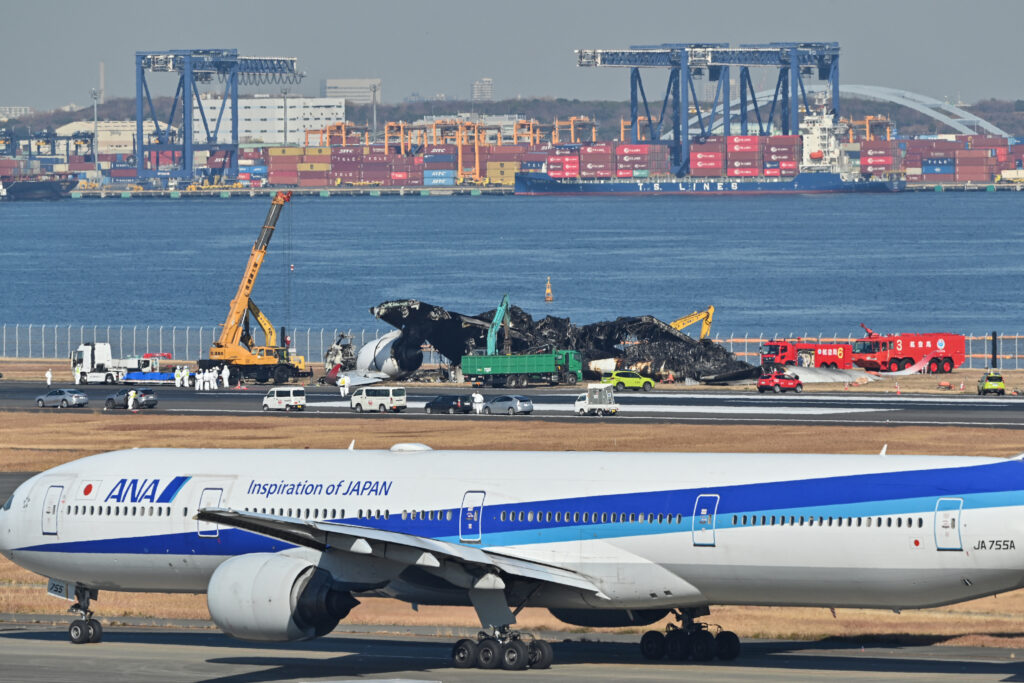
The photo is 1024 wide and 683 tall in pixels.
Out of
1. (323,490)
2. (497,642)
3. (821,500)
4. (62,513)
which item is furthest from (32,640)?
(821,500)

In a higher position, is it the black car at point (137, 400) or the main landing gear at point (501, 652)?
the main landing gear at point (501, 652)

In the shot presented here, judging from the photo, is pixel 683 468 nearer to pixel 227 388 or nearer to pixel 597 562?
pixel 597 562

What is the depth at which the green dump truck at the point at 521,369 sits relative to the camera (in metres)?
127

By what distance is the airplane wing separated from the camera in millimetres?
31641

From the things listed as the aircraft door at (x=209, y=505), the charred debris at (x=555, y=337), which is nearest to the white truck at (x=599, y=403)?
the charred debris at (x=555, y=337)

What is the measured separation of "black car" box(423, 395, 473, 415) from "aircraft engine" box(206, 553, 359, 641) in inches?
2825

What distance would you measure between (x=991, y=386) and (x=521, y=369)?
35066 millimetres

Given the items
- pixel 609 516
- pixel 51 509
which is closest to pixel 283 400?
pixel 51 509

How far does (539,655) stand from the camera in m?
34.3

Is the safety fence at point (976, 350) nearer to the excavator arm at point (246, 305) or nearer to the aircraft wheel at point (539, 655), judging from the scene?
the excavator arm at point (246, 305)

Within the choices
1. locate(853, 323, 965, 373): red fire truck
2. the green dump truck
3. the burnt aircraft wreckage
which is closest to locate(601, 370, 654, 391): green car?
the green dump truck

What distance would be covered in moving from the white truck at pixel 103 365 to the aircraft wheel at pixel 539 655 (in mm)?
101955

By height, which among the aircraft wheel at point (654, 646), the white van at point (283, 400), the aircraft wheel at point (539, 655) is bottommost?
the white van at point (283, 400)

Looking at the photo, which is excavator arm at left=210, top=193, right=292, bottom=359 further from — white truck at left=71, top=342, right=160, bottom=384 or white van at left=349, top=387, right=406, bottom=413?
white van at left=349, top=387, right=406, bottom=413
